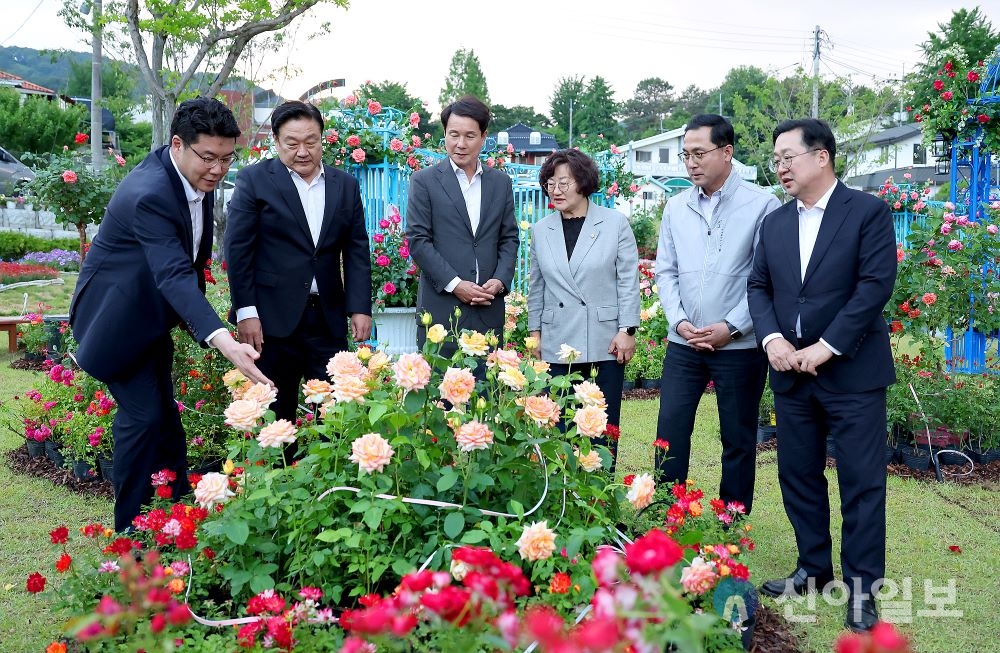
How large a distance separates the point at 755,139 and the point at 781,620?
31158 mm

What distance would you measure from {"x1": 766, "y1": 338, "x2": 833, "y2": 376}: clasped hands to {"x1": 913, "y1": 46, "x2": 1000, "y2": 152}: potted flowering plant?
5893mm

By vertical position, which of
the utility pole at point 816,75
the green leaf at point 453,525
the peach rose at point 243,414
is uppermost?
the utility pole at point 816,75

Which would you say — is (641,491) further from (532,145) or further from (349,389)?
(532,145)

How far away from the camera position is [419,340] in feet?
14.6

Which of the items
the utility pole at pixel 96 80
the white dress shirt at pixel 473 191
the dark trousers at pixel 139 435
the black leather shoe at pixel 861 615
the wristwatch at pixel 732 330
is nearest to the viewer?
the black leather shoe at pixel 861 615

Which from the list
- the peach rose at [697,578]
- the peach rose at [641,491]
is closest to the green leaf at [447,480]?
the peach rose at [641,491]

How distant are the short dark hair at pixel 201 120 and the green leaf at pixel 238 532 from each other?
153cm

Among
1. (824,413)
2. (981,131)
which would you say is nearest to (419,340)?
(824,413)

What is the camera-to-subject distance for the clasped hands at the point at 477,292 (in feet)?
13.9

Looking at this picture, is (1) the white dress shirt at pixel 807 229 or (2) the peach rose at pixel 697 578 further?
(1) the white dress shirt at pixel 807 229

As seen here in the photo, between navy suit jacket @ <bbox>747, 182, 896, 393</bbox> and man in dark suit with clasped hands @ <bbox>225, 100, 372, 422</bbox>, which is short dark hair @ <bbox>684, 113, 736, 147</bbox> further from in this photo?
man in dark suit with clasped hands @ <bbox>225, 100, 372, 422</bbox>

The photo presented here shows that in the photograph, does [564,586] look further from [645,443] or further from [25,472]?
[25,472]

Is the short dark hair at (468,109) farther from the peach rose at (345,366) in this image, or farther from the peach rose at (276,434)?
the peach rose at (276,434)

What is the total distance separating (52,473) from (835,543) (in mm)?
4329
